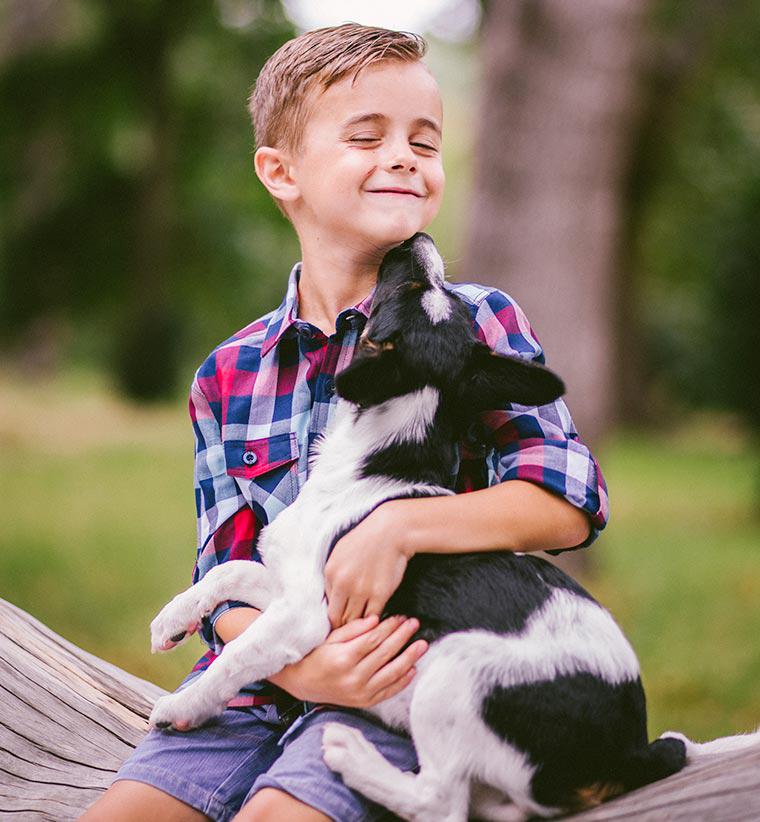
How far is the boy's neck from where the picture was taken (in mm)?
2760

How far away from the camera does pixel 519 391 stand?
230cm

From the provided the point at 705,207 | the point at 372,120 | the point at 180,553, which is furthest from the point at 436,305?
the point at 705,207

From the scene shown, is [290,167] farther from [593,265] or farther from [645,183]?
[645,183]

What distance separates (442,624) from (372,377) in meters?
0.55

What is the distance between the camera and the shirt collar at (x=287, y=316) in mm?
2693

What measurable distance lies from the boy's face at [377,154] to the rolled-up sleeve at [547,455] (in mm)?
354

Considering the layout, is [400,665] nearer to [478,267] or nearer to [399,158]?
[399,158]

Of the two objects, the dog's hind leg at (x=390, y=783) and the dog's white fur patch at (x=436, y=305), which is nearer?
the dog's hind leg at (x=390, y=783)

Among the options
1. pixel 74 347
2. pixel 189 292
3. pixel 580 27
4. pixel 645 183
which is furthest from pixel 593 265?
pixel 74 347

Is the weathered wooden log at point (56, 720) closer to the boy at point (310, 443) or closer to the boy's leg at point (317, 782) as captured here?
the boy at point (310, 443)

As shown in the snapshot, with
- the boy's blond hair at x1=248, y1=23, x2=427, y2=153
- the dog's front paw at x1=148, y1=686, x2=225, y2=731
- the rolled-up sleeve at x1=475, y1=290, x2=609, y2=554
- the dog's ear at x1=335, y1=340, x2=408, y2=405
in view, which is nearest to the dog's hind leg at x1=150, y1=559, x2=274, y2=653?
the dog's front paw at x1=148, y1=686, x2=225, y2=731

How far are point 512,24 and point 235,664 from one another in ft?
22.3

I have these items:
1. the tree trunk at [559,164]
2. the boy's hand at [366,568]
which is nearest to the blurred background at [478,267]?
the tree trunk at [559,164]

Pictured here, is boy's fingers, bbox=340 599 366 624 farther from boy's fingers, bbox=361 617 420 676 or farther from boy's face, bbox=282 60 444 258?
boy's face, bbox=282 60 444 258
